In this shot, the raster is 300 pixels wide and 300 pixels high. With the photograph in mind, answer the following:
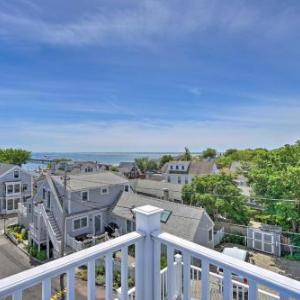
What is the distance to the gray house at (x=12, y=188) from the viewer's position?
22625 mm

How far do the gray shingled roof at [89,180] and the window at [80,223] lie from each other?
189cm

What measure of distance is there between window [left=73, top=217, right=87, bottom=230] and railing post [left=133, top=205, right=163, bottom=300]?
1393 centimetres

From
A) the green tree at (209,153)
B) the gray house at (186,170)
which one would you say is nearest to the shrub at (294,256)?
the gray house at (186,170)

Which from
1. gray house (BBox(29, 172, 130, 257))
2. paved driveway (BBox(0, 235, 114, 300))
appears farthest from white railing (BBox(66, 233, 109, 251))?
paved driveway (BBox(0, 235, 114, 300))

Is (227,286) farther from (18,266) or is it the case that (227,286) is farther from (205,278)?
(18,266)

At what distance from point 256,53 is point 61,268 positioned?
12.5m

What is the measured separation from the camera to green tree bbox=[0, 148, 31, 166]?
122 ft

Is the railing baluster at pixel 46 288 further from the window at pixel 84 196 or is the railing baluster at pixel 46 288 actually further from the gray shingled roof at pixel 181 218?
the window at pixel 84 196

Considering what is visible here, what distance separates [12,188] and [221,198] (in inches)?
758

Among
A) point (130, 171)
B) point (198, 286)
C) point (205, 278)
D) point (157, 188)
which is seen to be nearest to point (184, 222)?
point (198, 286)

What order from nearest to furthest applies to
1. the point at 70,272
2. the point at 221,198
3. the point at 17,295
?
the point at 17,295 < the point at 70,272 < the point at 221,198

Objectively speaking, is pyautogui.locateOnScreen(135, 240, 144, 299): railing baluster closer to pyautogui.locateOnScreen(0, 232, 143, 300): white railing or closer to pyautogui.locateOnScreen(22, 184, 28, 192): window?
pyautogui.locateOnScreen(0, 232, 143, 300): white railing

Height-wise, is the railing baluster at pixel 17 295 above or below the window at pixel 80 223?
above

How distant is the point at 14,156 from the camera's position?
125ft
